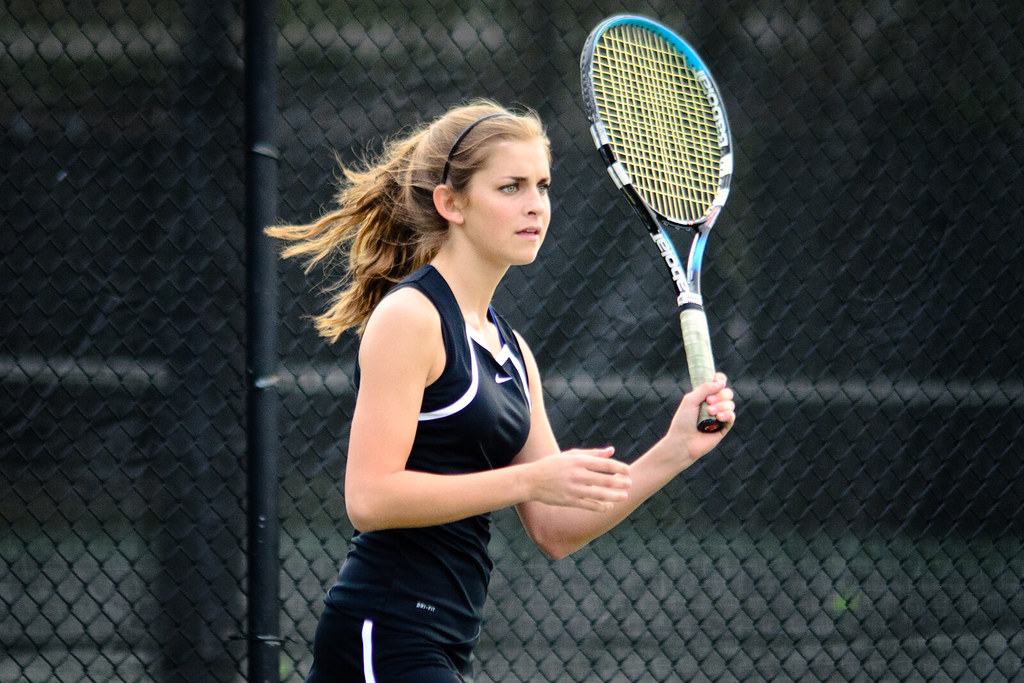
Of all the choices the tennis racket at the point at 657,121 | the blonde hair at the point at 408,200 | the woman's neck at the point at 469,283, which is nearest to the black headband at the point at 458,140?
the blonde hair at the point at 408,200

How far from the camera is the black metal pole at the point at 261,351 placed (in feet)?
7.63

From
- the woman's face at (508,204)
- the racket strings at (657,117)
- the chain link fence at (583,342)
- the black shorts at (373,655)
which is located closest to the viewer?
the black shorts at (373,655)

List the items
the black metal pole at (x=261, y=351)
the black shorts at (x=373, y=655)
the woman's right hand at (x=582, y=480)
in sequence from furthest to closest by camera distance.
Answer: the black metal pole at (x=261, y=351) < the black shorts at (x=373, y=655) < the woman's right hand at (x=582, y=480)

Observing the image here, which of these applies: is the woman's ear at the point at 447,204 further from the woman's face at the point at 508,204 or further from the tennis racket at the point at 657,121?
the tennis racket at the point at 657,121

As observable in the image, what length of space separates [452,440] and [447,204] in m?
0.39

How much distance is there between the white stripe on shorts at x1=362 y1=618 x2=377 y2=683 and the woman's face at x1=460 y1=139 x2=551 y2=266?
0.58 m

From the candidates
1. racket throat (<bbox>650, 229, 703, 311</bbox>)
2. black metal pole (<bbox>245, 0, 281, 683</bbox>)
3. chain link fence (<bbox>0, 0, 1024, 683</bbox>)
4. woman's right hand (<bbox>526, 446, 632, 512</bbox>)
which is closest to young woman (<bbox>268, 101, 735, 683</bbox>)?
woman's right hand (<bbox>526, 446, 632, 512</bbox>)

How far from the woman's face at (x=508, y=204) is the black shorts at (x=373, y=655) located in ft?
1.90

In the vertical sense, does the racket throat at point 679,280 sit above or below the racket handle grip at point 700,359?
above

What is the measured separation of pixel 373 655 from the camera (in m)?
1.54

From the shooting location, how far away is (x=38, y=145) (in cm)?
271

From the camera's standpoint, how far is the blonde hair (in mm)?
1709

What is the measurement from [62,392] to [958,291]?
8.34 feet

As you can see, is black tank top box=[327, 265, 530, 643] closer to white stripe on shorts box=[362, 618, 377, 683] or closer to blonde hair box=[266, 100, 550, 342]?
white stripe on shorts box=[362, 618, 377, 683]
